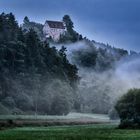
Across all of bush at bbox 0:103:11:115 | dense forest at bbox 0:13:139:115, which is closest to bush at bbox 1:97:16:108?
dense forest at bbox 0:13:139:115

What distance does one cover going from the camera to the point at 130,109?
85.0 metres

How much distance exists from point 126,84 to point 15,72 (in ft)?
238

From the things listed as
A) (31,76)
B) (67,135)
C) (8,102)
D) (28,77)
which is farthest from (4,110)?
(67,135)

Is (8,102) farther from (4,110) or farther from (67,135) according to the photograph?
(67,135)

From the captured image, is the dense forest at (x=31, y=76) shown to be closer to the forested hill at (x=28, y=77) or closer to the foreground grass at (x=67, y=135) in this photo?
the forested hill at (x=28, y=77)

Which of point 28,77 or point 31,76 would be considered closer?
point 28,77

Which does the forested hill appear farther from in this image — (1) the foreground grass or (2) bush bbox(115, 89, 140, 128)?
(1) the foreground grass

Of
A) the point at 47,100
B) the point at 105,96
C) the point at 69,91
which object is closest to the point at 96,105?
the point at 105,96

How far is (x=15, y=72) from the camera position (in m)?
128

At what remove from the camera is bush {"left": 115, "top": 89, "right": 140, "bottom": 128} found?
8072 centimetres

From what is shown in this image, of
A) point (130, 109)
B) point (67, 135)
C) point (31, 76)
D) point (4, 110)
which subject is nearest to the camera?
point (67, 135)

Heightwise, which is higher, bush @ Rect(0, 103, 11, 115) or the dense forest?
the dense forest

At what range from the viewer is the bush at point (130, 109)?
80725 mm

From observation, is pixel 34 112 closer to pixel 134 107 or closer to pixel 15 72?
pixel 15 72
